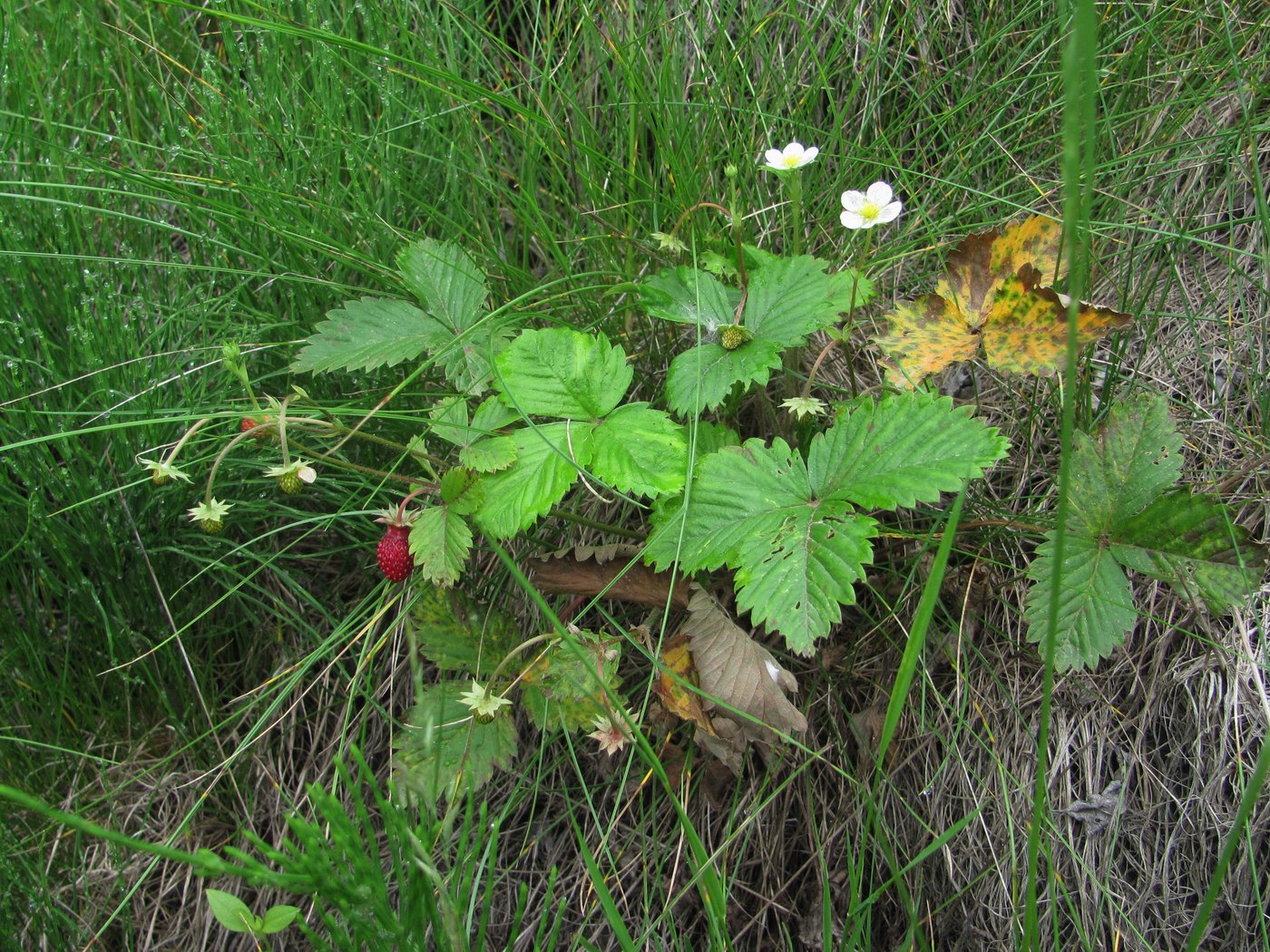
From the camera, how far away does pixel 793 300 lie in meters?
1.39

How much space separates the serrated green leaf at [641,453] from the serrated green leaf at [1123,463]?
1.80 feet

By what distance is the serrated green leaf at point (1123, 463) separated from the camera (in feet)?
4.24

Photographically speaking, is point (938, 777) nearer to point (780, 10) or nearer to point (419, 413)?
point (419, 413)

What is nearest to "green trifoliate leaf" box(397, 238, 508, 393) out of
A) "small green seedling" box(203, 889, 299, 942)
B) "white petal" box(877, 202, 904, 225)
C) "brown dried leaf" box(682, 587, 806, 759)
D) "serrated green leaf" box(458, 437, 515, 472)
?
"serrated green leaf" box(458, 437, 515, 472)

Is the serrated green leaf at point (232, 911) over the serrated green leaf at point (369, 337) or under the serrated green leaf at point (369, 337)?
under

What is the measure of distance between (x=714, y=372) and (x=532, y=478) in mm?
300

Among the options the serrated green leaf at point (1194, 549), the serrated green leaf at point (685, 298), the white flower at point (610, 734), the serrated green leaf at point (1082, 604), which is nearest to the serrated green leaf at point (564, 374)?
the serrated green leaf at point (685, 298)

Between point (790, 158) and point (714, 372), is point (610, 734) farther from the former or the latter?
point (790, 158)

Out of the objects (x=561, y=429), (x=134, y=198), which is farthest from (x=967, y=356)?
(x=134, y=198)

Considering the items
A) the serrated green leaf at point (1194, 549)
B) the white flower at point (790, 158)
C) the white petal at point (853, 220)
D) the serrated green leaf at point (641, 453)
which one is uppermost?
the white flower at point (790, 158)

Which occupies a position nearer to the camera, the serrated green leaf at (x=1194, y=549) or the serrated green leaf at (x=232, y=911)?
the serrated green leaf at (x=232, y=911)

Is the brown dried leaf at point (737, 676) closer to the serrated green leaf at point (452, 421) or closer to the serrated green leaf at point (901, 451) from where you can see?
the serrated green leaf at point (901, 451)

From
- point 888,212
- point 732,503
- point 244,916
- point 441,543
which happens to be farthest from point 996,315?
point 244,916

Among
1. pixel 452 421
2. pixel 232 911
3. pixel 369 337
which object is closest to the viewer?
pixel 232 911
